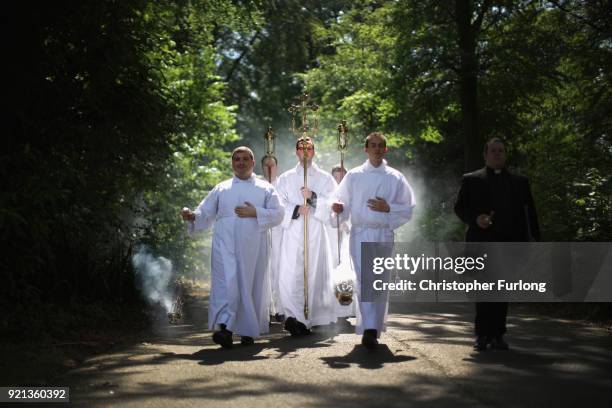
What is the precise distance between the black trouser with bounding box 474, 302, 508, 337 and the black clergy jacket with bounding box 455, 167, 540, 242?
70 centimetres

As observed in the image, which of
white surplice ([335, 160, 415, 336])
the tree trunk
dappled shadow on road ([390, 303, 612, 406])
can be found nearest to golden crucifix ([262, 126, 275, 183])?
dappled shadow on road ([390, 303, 612, 406])

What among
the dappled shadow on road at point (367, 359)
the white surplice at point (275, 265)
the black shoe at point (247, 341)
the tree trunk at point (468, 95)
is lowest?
the dappled shadow on road at point (367, 359)

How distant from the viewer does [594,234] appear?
15.7m

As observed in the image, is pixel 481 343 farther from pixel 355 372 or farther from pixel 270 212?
pixel 270 212

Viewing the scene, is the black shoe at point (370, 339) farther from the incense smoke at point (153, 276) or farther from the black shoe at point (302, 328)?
the incense smoke at point (153, 276)

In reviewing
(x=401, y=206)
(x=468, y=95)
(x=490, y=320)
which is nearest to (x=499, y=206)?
(x=490, y=320)

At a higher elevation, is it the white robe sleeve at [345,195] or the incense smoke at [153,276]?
the white robe sleeve at [345,195]

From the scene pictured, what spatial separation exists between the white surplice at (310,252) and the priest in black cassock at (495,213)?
119 inches

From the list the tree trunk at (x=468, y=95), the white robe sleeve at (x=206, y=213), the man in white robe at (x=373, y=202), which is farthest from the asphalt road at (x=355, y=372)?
the tree trunk at (x=468, y=95)

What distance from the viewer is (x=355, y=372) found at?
880 centimetres

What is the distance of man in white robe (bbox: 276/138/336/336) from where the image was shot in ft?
43.8

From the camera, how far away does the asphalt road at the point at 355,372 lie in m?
7.46

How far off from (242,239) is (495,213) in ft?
10.0

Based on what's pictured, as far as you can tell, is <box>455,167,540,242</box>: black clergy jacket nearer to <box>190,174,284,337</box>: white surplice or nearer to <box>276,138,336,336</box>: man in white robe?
<box>190,174,284,337</box>: white surplice
